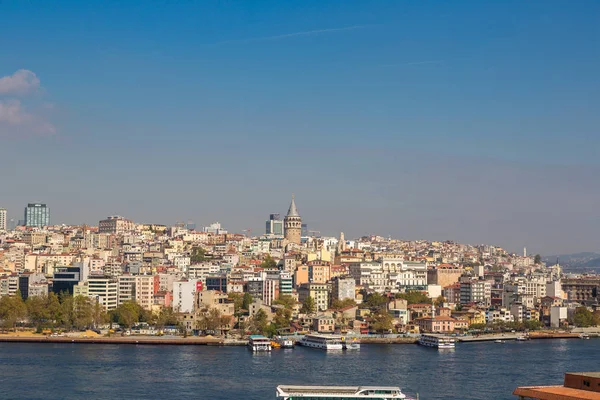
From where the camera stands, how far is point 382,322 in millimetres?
29266

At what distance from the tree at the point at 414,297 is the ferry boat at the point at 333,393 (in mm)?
19915

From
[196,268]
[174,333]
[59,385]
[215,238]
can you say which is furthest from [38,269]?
[59,385]

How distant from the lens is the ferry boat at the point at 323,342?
2492 cm

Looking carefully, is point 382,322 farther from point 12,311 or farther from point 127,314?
point 12,311

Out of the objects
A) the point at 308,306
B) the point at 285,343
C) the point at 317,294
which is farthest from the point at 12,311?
the point at 317,294

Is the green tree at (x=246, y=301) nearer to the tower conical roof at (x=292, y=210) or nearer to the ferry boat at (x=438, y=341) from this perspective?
the ferry boat at (x=438, y=341)

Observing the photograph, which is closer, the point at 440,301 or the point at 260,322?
the point at 260,322

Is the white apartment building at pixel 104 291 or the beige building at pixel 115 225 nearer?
the white apartment building at pixel 104 291

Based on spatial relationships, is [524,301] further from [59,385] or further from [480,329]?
[59,385]

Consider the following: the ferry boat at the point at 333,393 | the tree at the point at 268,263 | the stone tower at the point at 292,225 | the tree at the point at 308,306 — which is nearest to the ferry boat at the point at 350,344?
the tree at the point at 308,306

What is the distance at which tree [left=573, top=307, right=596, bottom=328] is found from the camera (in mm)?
32594

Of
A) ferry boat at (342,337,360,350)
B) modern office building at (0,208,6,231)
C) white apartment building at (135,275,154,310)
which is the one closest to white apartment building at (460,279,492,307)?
white apartment building at (135,275,154,310)

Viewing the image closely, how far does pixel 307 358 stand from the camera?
2264 cm

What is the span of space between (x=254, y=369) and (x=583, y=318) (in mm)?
15631
